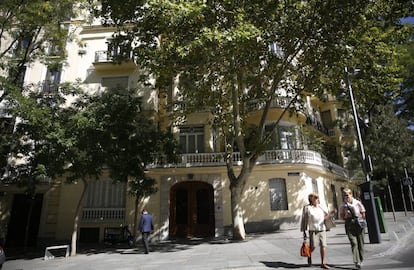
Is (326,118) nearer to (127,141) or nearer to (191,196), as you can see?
(191,196)

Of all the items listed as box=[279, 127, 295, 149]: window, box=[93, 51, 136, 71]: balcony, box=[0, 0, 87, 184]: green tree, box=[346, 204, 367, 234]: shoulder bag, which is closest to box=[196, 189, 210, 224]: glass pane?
box=[279, 127, 295, 149]: window

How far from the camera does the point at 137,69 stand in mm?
20688

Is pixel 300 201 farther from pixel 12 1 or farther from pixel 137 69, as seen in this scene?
pixel 12 1

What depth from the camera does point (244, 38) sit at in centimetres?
1025

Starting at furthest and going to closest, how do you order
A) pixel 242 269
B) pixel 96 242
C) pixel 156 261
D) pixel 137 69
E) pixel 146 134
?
pixel 137 69 → pixel 96 242 → pixel 146 134 → pixel 156 261 → pixel 242 269

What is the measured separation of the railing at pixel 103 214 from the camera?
697 inches

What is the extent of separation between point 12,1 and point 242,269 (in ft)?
42.6

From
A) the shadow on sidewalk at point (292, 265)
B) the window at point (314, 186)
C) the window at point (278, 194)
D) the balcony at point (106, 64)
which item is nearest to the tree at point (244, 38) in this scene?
the window at point (278, 194)

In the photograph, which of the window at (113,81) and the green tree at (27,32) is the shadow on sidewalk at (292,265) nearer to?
the green tree at (27,32)

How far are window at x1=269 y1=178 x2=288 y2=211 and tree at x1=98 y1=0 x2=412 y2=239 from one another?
4941 millimetres

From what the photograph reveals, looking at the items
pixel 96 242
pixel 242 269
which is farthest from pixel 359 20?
pixel 96 242

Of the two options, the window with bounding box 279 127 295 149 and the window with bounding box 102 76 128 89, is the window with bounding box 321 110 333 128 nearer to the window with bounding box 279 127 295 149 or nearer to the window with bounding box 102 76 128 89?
the window with bounding box 279 127 295 149

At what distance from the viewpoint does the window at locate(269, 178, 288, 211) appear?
18214 mm

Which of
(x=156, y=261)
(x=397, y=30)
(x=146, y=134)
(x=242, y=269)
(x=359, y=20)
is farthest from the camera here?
(x=146, y=134)
